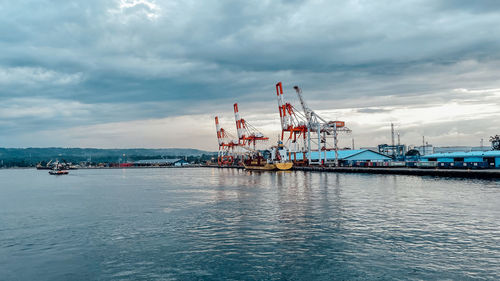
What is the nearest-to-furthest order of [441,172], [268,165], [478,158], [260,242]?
[260,242], [441,172], [478,158], [268,165]

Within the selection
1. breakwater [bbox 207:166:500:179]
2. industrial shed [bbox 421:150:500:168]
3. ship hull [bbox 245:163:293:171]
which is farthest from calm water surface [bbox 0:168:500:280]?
ship hull [bbox 245:163:293:171]

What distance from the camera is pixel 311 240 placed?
62.5 ft

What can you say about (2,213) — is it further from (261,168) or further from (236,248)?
(261,168)

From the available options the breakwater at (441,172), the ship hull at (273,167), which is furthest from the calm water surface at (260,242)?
the ship hull at (273,167)

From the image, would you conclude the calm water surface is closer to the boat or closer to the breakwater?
the breakwater

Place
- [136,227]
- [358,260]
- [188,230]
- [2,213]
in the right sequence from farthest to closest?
[2,213]
[136,227]
[188,230]
[358,260]

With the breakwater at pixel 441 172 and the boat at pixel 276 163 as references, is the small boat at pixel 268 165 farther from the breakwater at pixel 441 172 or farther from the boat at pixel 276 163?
the breakwater at pixel 441 172

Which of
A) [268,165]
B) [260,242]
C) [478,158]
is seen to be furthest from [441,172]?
[268,165]

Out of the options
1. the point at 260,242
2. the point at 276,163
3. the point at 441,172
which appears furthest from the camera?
the point at 276,163

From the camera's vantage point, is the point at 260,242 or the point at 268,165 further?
the point at 268,165

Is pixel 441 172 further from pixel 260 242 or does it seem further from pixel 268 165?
pixel 268 165

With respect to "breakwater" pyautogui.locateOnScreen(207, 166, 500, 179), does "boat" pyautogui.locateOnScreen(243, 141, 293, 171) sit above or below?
above

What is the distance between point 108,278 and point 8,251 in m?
8.25

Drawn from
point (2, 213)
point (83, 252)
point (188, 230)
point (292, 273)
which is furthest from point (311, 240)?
point (2, 213)
